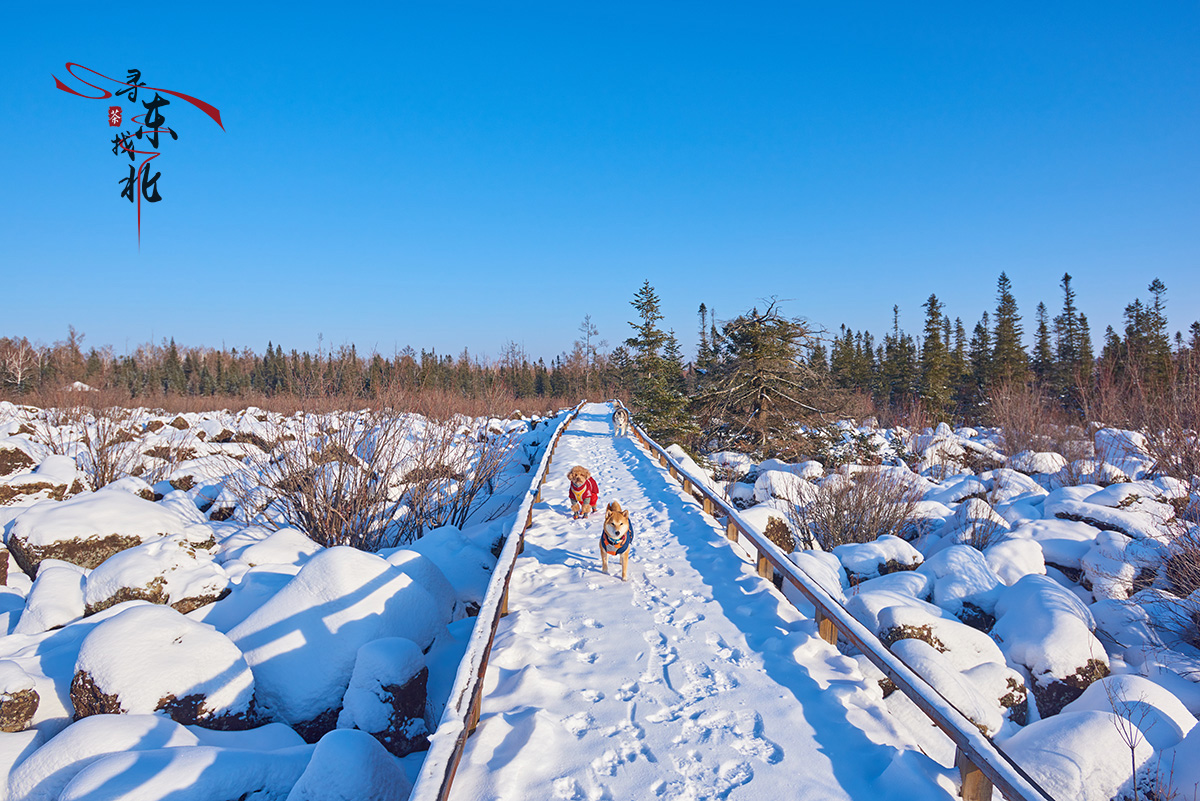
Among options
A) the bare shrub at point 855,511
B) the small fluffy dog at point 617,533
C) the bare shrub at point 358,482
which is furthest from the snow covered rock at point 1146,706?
the bare shrub at point 358,482

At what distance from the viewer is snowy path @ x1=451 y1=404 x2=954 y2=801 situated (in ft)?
10.5

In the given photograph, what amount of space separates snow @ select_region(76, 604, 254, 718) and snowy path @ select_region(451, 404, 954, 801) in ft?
6.39

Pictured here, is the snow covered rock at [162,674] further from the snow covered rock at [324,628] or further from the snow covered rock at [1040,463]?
the snow covered rock at [1040,463]

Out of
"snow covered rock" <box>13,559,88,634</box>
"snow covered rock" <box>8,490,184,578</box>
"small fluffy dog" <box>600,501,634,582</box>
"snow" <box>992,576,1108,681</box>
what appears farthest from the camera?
"snow covered rock" <box>8,490,184,578</box>

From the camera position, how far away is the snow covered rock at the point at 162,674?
12.8ft

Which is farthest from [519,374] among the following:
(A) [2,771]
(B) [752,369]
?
(A) [2,771]

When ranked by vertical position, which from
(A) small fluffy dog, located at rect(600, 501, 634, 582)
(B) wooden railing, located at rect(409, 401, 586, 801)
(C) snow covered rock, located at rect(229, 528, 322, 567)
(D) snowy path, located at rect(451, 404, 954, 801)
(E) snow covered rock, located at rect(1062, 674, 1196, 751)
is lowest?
(E) snow covered rock, located at rect(1062, 674, 1196, 751)

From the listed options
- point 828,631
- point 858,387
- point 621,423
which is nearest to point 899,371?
point 858,387

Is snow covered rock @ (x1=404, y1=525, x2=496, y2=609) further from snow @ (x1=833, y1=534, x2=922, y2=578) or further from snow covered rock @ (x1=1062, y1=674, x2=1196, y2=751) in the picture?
snow covered rock @ (x1=1062, y1=674, x2=1196, y2=751)

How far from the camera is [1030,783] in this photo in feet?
8.93

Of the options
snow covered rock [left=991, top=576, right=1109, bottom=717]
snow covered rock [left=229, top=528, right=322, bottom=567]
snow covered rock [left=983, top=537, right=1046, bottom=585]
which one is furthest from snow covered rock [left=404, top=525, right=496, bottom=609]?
snow covered rock [left=983, top=537, right=1046, bottom=585]

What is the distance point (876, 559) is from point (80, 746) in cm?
857

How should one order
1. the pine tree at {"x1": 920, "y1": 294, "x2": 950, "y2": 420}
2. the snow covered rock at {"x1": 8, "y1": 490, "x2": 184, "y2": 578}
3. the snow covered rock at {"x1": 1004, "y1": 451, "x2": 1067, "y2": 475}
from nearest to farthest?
the snow covered rock at {"x1": 8, "y1": 490, "x2": 184, "y2": 578} < the snow covered rock at {"x1": 1004, "y1": 451, "x2": 1067, "y2": 475} < the pine tree at {"x1": 920, "y1": 294, "x2": 950, "y2": 420}

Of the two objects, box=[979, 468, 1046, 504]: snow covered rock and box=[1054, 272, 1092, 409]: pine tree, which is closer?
box=[979, 468, 1046, 504]: snow covered rock
